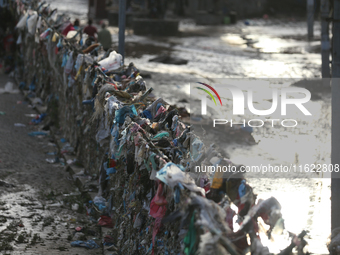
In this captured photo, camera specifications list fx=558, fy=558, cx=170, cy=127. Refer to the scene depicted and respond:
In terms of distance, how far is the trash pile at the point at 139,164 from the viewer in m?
3.93

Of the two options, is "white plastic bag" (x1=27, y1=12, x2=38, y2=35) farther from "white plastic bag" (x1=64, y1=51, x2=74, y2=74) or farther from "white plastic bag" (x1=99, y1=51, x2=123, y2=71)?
"white plastic bag" (x1=99, y1=51, x2=123, y2=71)

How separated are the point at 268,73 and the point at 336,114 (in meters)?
10.8

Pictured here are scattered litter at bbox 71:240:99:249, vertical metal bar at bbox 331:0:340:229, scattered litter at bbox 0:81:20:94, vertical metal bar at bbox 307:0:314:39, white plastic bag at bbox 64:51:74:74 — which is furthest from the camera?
vertical metal bar at bbox 307:0:314:39

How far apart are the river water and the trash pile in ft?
2.18

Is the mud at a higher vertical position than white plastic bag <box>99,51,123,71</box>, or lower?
lower

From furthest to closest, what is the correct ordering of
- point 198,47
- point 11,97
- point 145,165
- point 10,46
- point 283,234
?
1. point 198,47
2. point 10,46
3. point 11,97
4. point 145,165
5. point 283,234

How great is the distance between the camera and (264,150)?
34.0 feet

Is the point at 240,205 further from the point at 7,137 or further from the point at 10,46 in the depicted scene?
the point at 10,46

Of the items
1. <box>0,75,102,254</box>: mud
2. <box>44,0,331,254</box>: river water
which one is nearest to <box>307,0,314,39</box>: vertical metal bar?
<box>44,0,331,254</box>: river water

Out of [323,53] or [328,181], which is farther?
[323,53]

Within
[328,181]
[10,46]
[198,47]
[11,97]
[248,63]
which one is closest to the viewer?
[328,181]

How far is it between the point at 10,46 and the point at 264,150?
30.5ft

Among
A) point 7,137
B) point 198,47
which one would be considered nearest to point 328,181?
point 7,137

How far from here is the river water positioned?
8.15m
